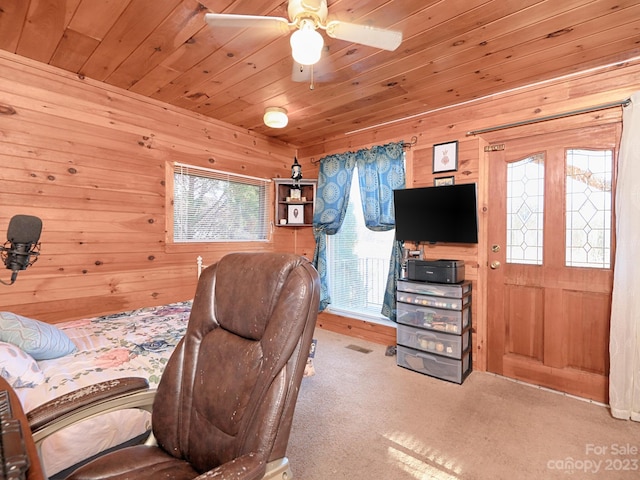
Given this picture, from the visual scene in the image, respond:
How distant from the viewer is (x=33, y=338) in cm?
163

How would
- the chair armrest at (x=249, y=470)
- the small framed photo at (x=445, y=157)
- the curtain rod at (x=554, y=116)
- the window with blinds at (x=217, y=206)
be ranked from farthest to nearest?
the window with blinds at (x=217, y=206), the small framed photo at (x=445, y=157), the curtain rod at (x=554, y=116), the chair armrest at (x=249, y=470)

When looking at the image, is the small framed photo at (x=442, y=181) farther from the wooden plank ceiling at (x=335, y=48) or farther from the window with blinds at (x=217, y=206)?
the window with blinds at (x=217, y=206)

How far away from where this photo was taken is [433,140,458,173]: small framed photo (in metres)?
3.15

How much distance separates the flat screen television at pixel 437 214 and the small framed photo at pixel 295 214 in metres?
Answer: 1.48

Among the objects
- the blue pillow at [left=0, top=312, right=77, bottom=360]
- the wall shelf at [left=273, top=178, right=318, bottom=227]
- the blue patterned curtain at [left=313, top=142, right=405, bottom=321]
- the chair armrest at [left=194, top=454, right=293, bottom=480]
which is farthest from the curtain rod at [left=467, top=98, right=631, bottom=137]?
the blue pillow at [left=0, top=312, right=77, bottom=360]

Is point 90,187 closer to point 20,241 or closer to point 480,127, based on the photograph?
point 20,241

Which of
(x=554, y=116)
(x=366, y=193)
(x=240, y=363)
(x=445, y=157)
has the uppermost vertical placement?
(x=554, y=116)

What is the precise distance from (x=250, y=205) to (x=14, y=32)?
244cm

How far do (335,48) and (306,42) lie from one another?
2.22 feet

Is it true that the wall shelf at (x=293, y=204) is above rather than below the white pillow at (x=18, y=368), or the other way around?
above

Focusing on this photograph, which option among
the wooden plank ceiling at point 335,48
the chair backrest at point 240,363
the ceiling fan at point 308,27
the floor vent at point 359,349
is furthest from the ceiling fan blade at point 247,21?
the floor vent at point 359,349

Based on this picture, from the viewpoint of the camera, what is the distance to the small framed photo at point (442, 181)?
125 inches

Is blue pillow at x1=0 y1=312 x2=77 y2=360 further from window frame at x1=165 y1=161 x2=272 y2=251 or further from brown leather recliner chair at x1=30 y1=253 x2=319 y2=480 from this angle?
window frame at x1=165 y1=161 x2=272 y2=251

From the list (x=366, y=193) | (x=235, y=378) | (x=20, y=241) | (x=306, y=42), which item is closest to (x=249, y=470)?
(x=235, y=378)
